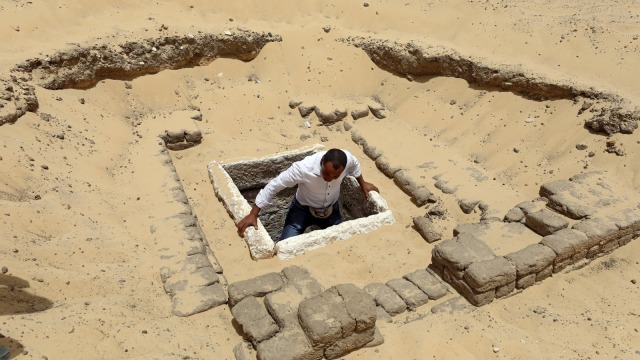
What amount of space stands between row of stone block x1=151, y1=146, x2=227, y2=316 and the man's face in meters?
1.45

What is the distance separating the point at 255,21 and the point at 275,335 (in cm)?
734

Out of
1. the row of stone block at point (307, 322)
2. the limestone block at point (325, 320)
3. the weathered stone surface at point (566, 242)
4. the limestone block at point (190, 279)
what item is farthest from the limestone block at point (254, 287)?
the weathered stone surface at point (566, 242)

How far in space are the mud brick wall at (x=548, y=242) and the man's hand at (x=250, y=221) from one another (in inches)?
74.9

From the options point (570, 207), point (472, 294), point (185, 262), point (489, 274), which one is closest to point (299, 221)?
point (185, 262)

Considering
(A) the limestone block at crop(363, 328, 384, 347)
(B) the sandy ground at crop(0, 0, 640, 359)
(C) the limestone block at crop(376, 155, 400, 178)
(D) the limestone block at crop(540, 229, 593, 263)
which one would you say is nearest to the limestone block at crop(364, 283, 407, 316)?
(B) the sandy ground at crop(0, 0, 640, 359)

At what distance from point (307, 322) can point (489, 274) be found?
1715 millimetres

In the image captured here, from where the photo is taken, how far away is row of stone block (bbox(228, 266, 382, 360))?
3674 millimetres

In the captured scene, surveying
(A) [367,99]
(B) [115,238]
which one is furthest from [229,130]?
(B) [115,238]

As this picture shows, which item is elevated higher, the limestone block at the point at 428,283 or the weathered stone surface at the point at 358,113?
the limestone block at the point at 428,283

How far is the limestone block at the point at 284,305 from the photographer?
385 cm

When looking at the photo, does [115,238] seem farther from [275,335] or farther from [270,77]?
[270,77]

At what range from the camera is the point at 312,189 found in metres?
5.34

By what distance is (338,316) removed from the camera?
12.4ft

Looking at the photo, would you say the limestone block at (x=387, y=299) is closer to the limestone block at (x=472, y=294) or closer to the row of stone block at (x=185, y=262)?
the limestone block at (x=472, y=294)
